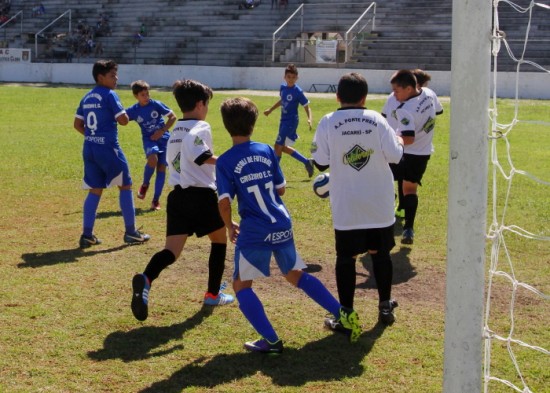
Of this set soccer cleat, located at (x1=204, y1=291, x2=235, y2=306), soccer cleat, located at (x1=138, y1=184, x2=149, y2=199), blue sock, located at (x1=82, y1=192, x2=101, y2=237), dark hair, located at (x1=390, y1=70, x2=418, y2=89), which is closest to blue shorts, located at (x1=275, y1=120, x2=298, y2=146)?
soccer cleat, located at (x1=138, y1=184, x2=149, y2=199)

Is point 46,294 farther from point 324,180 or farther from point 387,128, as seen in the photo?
point 387,128

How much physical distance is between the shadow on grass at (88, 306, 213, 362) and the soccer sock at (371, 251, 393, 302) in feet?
4.66

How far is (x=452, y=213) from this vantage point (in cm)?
370

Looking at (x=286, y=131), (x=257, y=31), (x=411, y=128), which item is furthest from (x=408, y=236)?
(x=257, y=31)

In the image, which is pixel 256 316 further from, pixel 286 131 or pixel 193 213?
pixel 286 131

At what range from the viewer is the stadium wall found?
98.7ft

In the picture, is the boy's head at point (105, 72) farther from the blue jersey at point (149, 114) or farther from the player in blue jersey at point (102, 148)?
the blue jersey at point (149, 114)

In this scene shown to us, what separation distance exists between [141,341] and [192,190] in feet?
4.42

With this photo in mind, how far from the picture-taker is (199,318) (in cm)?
632

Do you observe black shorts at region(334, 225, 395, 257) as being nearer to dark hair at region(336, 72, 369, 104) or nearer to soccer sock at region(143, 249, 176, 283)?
dark hair at region(336, 72, 369, 104)

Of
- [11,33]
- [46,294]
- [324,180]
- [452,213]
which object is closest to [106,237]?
[46,294]

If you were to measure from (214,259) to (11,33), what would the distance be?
46.7 m

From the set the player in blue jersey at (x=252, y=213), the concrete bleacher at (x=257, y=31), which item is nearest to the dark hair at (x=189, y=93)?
the player in blue jersey at (x=252, y=213)

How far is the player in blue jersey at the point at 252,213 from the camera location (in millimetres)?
5488
